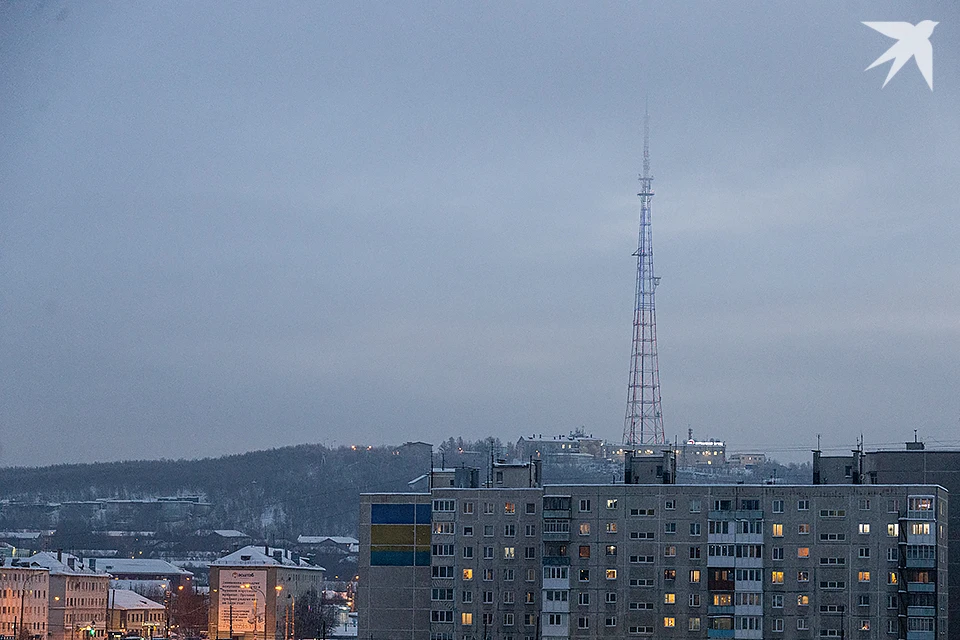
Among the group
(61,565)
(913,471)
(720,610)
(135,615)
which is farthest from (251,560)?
(720,610)

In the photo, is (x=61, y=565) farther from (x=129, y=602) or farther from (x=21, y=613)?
(x=21, y=613)

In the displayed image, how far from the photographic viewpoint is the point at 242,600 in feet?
582

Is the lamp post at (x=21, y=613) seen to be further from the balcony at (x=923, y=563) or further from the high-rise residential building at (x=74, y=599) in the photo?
the balcony at (x=923, y=563)

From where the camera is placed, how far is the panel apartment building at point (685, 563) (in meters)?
90.2

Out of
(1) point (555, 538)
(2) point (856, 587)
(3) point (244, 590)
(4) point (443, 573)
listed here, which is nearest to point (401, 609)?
(4) point (443, 573)

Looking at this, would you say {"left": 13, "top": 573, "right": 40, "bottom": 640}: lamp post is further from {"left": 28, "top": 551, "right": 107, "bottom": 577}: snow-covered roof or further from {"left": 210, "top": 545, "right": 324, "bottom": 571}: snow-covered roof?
{"left": 210, "top": 545, "right": 324, "bottom": 571}: snow-covered roof

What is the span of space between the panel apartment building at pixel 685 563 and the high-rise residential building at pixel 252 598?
76.1m

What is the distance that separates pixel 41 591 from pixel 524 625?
96.8 meters

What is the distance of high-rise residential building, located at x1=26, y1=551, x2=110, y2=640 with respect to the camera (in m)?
176

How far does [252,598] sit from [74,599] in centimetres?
2197

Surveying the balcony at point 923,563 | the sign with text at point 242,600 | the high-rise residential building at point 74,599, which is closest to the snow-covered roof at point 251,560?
the sign with text at point 242,600

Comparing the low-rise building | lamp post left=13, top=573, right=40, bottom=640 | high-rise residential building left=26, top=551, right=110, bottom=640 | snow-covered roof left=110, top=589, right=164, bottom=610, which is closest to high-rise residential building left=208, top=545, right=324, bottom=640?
the low-rise building

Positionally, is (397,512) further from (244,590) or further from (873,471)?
(244,590)

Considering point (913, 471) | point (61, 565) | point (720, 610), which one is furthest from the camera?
point (61, 565)
